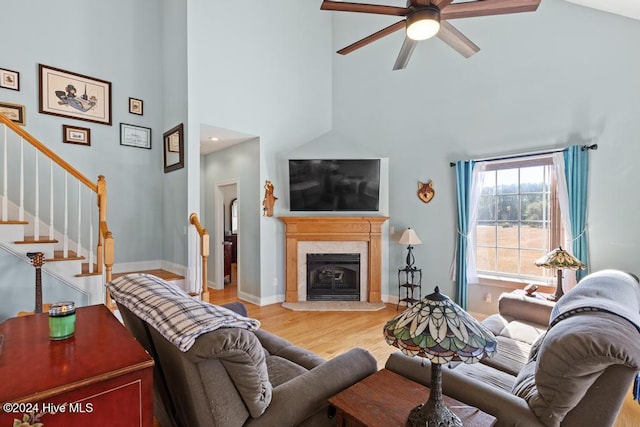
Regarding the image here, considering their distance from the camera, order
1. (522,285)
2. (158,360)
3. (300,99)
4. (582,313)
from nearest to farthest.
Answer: (582,313) < (158,360) < (522,285) < (300,99)

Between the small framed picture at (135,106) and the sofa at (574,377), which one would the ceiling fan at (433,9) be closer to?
the sofa at (574,377)

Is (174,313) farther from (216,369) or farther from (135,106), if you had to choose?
(135,106)

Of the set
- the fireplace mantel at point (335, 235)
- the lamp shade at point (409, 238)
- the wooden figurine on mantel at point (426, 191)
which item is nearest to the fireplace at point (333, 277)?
the fireplace mantel at point (335, 235)

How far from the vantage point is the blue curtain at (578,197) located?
3.39 m

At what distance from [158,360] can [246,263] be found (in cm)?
359

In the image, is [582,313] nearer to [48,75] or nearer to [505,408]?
[505,408]

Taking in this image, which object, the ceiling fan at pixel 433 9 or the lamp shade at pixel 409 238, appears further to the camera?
the lamp shade at pixel 409 238

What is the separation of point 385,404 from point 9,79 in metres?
5.20

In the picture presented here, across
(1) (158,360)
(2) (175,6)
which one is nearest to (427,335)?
(1) (158,360)

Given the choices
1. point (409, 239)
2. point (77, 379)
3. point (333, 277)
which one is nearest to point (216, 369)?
point (77, 379)

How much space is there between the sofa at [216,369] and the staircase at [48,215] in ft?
6.36

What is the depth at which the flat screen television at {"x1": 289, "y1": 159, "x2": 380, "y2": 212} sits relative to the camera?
495 centimetres

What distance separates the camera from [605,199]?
3.31m

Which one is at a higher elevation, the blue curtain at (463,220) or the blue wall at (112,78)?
the blue wall at (112,78)
